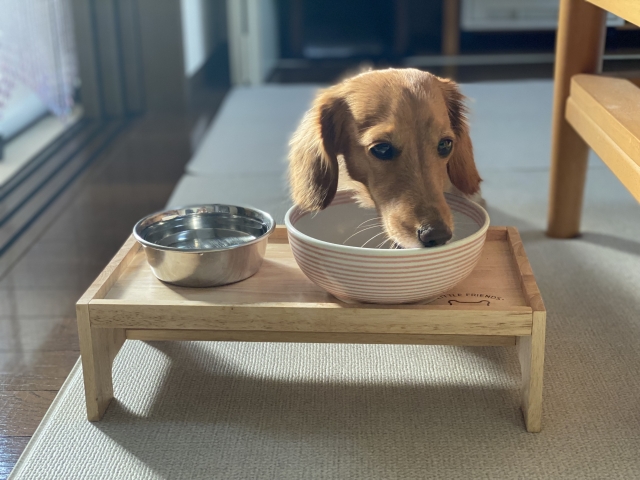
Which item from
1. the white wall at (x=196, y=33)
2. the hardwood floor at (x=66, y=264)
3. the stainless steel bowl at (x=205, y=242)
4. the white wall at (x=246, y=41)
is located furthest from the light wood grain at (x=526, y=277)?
the white wall at (x=246, y=41)

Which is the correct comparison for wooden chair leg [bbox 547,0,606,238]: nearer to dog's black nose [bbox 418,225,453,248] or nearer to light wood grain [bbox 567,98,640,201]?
light wood grain [bbox 567,98,640,201]

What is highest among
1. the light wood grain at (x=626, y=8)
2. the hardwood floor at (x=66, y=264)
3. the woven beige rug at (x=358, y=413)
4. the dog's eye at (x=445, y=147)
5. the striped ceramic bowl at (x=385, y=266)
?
the light wood grain at (x=626, y=8)

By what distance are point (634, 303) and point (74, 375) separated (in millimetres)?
1028

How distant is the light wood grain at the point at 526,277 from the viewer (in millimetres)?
1042

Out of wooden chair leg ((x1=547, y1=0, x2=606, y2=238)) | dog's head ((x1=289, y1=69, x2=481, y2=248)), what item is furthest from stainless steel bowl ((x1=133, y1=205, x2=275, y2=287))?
wooden chair leg ((x1=547, y1=0, x2=606, y2=238))

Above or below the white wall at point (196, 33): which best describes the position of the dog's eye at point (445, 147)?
above

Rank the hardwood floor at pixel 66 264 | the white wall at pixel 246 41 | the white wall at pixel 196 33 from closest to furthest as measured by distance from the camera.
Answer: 1. the hardwood floor at pixel 66 264
2. the white wall at pixel 196 33
3. the white wall at pixel 246 41

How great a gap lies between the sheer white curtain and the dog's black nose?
1880mm

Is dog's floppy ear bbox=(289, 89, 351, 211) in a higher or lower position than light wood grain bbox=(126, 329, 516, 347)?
higher

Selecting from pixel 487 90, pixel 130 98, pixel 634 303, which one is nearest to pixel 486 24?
pixel 487 90

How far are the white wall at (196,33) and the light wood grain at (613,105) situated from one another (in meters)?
2.16

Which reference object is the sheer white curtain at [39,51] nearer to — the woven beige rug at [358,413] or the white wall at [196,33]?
the white wall at [196,33]

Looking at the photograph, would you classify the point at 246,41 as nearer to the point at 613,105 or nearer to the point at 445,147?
the point at 613,105

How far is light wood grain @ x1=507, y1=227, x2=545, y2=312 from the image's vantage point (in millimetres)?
1042
